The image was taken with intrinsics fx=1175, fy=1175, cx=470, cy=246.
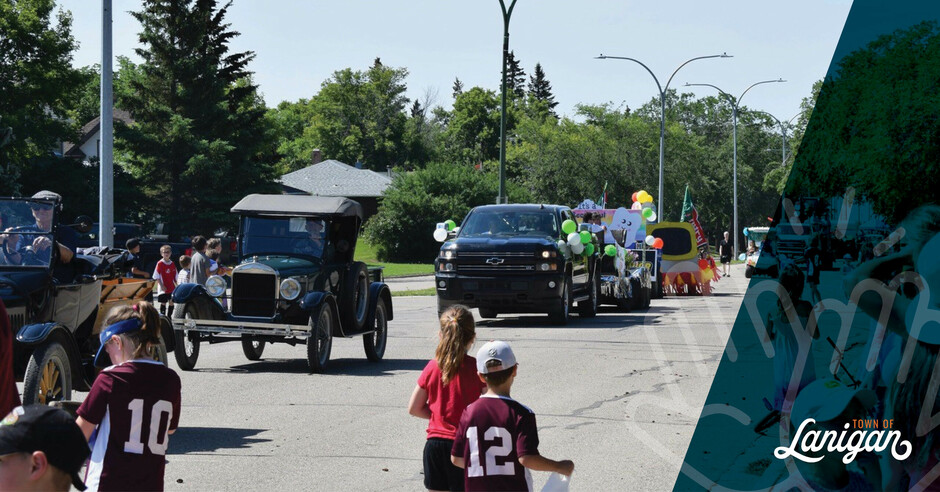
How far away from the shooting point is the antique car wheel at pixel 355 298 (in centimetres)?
1523

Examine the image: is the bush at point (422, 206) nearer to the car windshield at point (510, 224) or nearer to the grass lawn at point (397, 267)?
the grass lawn at point (397, 267)

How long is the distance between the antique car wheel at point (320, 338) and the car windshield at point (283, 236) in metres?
1.13

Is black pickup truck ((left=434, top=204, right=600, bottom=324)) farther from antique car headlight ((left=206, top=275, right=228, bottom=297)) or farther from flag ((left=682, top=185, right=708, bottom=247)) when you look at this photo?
flag ((left=682, top=185, right=708, bottom=247))

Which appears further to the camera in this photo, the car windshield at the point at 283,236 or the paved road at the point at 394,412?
the car windshield at the point at 283,236

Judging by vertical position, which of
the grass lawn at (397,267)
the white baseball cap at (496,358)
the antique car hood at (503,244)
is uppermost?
the white baseball cap at (496,358)

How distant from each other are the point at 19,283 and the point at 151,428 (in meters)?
5.87

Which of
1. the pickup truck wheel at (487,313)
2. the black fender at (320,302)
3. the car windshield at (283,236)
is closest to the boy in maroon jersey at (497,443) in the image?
the black fender at (320,302)

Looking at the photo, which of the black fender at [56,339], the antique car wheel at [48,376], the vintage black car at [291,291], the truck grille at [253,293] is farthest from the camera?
the truck grille at [253,293]

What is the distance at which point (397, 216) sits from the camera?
6347 cm

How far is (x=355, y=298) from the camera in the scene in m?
15.4

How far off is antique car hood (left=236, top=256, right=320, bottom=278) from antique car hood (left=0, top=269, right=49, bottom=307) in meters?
4.28

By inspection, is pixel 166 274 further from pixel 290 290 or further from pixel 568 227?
pixel 568 227

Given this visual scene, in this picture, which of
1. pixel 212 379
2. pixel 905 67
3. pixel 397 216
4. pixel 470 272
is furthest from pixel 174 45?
pixel 212 379

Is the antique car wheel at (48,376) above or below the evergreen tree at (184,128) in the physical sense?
below
